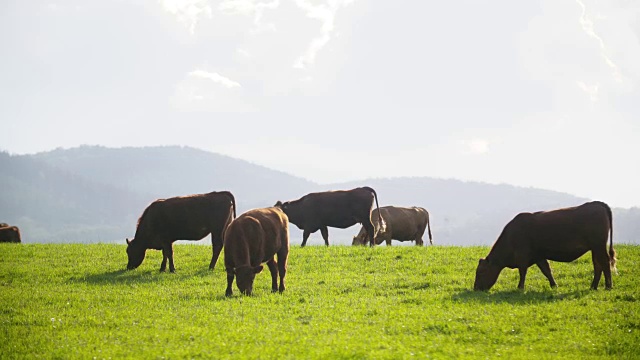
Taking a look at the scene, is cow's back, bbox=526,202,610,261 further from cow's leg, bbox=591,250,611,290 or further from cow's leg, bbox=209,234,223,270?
cow's leg, bbox=209,234,223,270

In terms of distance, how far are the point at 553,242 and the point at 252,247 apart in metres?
8.36

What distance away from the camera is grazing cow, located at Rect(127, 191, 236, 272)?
25125 mm

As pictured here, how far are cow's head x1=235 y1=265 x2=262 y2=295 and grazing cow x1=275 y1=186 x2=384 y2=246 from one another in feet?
48.2

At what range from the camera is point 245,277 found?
18.5 metres

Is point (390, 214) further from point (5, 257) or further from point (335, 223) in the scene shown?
point (5, 257)

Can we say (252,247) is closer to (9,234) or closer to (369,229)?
(369,229)

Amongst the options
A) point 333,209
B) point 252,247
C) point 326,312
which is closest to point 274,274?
point 252,247

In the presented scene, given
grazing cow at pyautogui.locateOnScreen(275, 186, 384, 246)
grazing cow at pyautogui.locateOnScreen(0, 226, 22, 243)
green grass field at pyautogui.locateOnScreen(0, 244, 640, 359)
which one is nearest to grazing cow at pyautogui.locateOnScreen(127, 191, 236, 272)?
green grass field at pyautogui.locateOnScreen(0, 244, 640, 359)

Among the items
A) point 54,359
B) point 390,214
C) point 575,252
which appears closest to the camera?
point 54,359

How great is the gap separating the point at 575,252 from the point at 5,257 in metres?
21.3

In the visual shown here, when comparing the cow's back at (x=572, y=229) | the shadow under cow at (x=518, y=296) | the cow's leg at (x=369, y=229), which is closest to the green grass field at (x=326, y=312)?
the shadow under cow at (x=518, y=296)

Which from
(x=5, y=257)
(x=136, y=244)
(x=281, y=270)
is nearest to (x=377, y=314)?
(x=281, y=270)

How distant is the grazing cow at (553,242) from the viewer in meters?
18.7

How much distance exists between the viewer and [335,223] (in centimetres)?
3441
